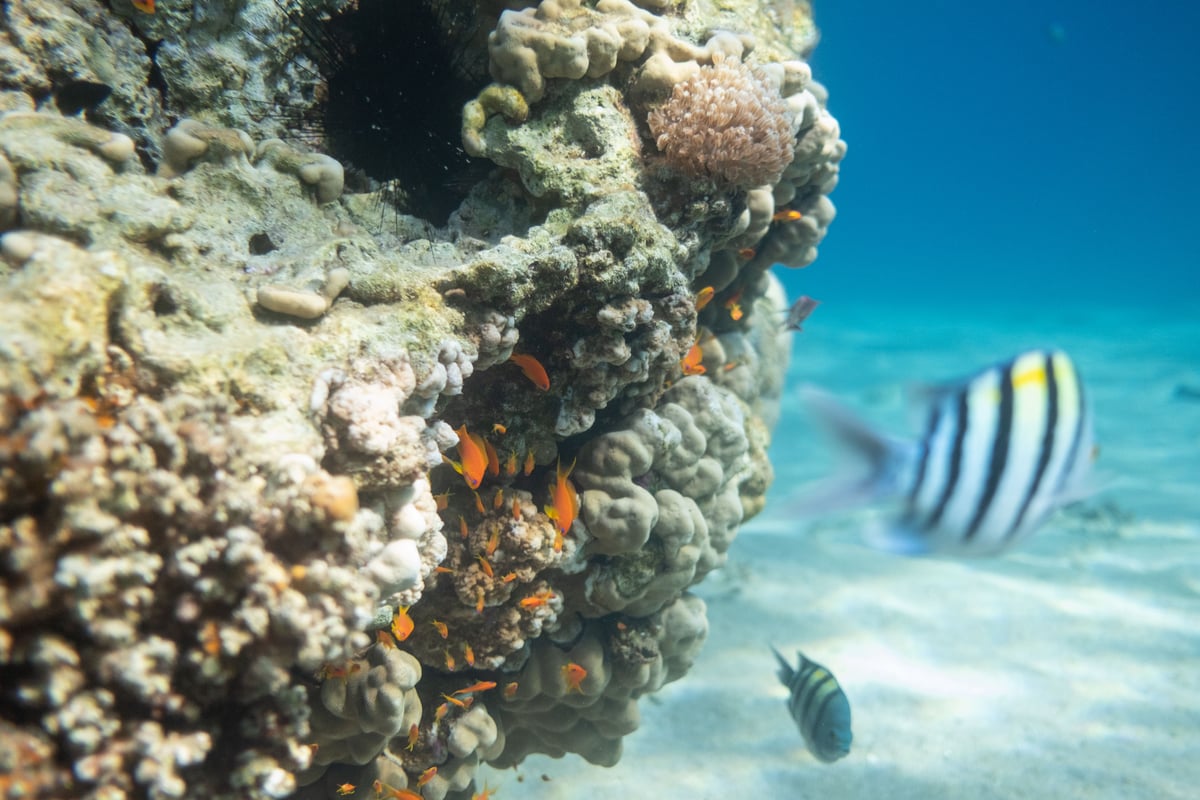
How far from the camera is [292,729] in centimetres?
182

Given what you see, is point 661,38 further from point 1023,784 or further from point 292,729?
point 1023,784

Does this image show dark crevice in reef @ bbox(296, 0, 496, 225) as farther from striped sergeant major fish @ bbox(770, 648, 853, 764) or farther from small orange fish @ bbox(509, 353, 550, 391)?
striped sergeant major fish @ bbox(770, 648, 853, 764)

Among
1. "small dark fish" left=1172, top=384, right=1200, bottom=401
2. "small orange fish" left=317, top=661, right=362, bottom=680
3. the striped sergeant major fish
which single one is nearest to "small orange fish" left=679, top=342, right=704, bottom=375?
the striped sergeant major fish

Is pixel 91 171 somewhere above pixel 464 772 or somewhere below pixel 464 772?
above

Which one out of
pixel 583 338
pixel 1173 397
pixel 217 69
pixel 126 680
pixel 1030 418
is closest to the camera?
pixel 126 680

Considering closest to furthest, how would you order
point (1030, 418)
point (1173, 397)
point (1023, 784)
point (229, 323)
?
point (1030, 418) < point (229, 323) < point (1023, 784) < point (1173, 397)

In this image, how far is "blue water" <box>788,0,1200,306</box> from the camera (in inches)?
2165

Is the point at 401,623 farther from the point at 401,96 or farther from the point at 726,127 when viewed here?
the point at 726,127

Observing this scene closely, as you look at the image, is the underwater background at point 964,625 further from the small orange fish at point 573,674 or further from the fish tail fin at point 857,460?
the small orange fish at point 573,674

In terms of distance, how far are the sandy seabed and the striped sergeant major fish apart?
66 cm

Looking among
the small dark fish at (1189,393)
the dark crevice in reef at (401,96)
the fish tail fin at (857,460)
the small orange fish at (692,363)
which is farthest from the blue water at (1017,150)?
the fish tail fin at (857,460)

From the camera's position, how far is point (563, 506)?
2996 mm

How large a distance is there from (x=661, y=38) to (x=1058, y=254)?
285ft

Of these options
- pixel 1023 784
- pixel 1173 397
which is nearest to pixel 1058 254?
pixel 1173 397
